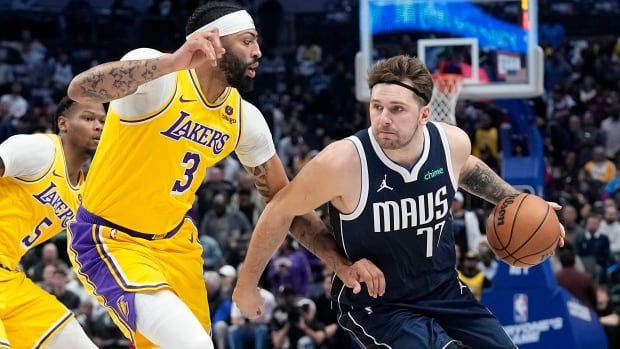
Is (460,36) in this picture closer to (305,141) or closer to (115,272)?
(115,272)

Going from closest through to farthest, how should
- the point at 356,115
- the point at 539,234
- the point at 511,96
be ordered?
the point at 539,234
the point at 511,96
the point at 356,115

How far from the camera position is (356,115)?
2012 centimetres

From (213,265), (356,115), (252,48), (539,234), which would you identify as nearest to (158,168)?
(252,48)

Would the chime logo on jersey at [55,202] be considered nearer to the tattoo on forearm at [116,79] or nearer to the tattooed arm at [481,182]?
the tattoo on forearm at [116,79]

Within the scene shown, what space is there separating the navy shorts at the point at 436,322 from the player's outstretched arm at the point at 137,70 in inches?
57.4

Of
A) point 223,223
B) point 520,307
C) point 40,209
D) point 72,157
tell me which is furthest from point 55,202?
point 223,223

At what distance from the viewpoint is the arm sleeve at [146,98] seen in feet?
16.1

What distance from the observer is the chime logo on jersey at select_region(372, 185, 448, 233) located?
16.5ft

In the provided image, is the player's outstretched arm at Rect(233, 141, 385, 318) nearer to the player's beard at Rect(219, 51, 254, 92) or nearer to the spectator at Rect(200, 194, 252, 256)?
the player's beard at Rect(219, 51, 254, 92)

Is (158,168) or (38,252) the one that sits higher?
(158,168)

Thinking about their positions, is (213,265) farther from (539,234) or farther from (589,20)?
(589,20)

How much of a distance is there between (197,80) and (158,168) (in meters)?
0.46

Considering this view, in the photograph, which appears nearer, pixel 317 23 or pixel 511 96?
pixel 511 96

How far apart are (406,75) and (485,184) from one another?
934 mm
